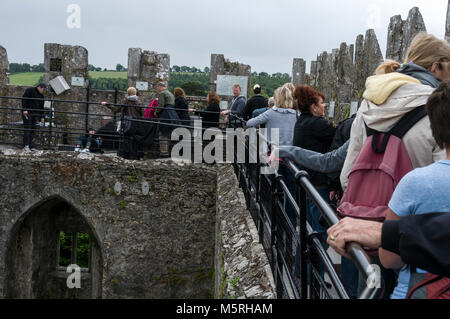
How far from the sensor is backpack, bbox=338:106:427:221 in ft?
7.11

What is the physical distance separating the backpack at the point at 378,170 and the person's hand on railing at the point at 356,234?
566mm

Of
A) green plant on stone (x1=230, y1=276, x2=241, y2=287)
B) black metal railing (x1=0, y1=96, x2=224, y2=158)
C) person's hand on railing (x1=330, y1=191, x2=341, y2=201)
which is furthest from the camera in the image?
black metal railing (x1=0, y1=96, x2=224, y2=158)

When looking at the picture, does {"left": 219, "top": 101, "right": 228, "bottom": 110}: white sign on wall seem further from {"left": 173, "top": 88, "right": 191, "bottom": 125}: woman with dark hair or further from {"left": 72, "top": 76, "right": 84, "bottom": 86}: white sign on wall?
{"left": 72, "top": 76, "right": 84, "bottom": 86}: white sign on wall

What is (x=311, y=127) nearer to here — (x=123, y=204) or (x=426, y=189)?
(x=426, y=189)

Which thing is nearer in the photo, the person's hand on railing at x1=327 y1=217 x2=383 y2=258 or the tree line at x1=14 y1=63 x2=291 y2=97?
the person's hand on railing at x1=327 y1=217 x2=383 y2=258

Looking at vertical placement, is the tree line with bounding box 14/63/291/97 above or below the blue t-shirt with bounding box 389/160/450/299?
above

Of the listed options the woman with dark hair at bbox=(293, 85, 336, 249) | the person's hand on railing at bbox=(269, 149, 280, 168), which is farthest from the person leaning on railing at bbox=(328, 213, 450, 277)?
the woman with dark hair at bbox=(293, 85, 336, 249)

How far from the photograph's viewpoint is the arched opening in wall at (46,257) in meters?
9.93

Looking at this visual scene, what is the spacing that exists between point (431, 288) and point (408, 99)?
980 millimetres

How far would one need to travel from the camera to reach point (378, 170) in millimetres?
2234

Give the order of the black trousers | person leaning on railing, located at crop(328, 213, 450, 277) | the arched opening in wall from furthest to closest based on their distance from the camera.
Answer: the black trousers, the arched opening in wall, person leaning on railing, located at crop(328, 213, 450, 277)

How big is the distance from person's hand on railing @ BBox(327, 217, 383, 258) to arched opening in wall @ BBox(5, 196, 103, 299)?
27.9 feet
